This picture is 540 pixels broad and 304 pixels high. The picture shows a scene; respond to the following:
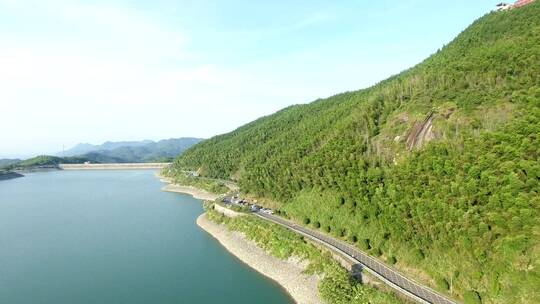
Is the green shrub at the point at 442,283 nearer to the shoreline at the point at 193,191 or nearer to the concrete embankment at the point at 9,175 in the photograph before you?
the shoreline at the point at 193,191

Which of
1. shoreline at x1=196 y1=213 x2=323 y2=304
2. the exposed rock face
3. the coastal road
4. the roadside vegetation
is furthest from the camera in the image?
the exposed rock face

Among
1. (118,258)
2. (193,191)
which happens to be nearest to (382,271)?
(118,258)

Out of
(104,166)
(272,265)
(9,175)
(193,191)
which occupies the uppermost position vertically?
(104,166)

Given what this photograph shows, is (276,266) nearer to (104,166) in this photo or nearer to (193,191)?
(193,191)

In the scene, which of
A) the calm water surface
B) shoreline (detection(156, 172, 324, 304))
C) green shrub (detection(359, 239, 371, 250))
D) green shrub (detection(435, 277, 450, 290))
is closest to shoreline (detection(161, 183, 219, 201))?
the calm water surface

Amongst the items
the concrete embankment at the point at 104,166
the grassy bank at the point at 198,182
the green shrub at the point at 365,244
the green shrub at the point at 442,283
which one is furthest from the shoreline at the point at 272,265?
the concrete embankment at the point at 104,166

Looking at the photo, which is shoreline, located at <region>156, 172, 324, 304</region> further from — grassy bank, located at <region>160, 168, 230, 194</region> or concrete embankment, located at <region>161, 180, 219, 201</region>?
grassy bank, located at <region>160, 168, 230, 194</region>
